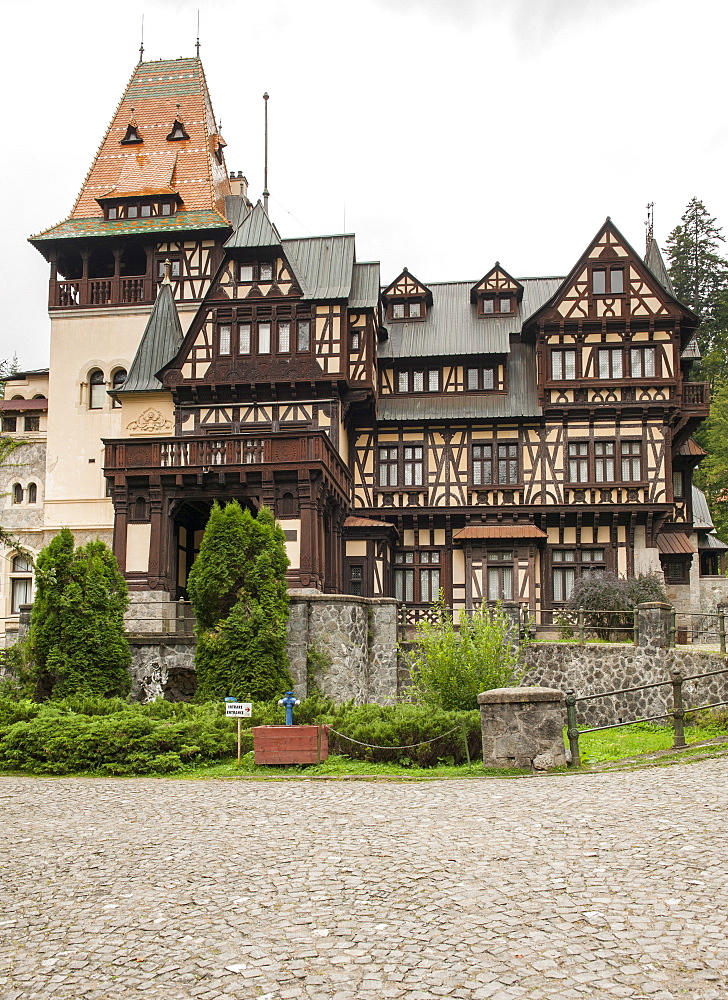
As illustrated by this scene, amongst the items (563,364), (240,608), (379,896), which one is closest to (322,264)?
(563,364)

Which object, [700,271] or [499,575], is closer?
[499,575]

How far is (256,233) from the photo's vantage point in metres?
33.8

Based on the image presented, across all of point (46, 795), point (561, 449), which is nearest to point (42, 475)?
point (561, 449)

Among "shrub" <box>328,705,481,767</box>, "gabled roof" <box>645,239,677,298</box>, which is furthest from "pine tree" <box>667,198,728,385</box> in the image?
"shrub" <box>328,705,481,767</box>

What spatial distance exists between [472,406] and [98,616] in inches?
725

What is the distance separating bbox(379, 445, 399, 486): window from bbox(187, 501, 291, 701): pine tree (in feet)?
44.4

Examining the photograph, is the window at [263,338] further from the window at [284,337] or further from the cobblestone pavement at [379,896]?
the cobblestone pavement at [379,896]

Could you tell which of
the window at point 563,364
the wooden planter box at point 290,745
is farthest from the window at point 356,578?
the wooden planter box at point 290,745

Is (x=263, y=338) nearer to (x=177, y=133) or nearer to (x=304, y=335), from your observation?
(x=304, y=335)

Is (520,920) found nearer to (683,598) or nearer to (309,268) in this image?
(309,268)

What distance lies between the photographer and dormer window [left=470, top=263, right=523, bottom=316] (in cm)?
3881

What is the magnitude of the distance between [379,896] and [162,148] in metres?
38.5

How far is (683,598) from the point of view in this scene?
38.4 meters

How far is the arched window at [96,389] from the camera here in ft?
123
